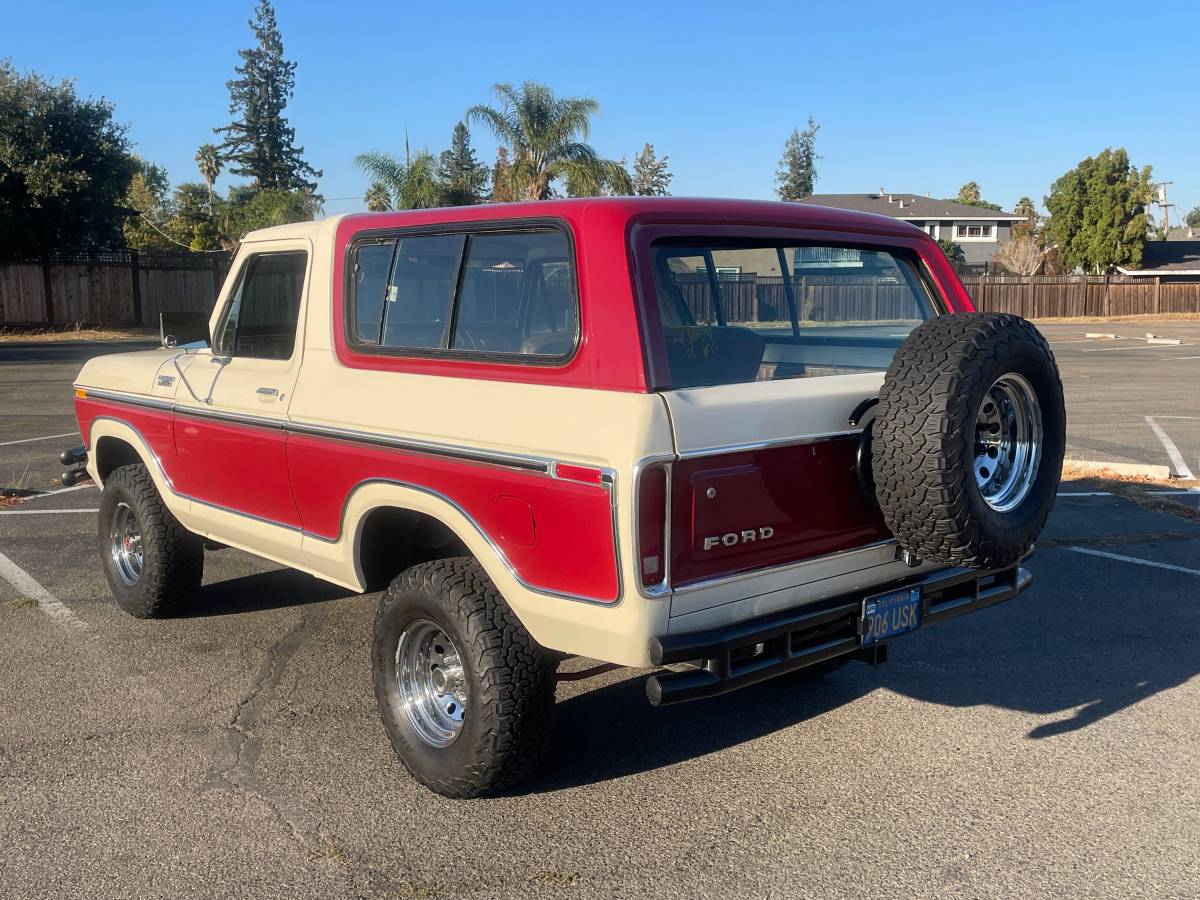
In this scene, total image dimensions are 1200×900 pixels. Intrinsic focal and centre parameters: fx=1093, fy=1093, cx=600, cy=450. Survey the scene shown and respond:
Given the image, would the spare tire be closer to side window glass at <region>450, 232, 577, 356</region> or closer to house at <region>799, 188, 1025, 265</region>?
side window glass at <region>450, 232, 577, 356</region>

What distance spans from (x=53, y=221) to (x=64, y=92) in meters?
3.52

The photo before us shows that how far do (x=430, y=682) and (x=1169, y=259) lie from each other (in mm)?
69385

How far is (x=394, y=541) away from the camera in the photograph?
441 centimetres

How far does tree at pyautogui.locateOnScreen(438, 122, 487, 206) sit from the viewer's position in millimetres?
27406

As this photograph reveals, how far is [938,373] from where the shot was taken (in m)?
3.49

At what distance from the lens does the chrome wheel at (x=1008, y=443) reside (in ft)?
12.6

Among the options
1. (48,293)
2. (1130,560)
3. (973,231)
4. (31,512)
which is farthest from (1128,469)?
(973,231)

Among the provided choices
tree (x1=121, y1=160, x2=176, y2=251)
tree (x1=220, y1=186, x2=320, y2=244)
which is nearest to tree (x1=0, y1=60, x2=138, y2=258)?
tree (x1=220, y1=186, x2=320, y2=244)

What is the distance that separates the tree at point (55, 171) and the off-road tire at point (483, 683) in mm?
27385

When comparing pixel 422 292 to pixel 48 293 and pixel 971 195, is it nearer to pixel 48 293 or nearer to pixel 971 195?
pixel 48 293

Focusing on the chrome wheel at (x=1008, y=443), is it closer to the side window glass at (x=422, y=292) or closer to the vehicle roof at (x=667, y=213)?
the vehicle roof at (x=667, y=213)

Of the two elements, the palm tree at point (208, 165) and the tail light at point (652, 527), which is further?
the palm tree at point (208, 165)

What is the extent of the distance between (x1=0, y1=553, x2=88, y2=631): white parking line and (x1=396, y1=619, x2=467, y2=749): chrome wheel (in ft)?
8.23

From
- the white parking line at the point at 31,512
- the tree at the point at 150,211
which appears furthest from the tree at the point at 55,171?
the white parking line at the point at 31,512
